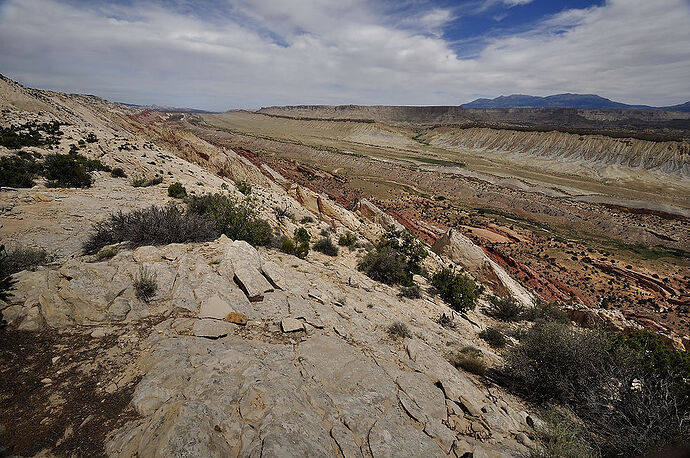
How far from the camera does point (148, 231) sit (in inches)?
308

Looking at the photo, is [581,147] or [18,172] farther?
[581,147]

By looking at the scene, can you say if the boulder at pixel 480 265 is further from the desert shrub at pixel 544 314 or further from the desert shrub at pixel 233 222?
the desert shrub at pixel 233 222

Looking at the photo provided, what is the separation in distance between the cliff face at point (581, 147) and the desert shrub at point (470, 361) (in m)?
98.9

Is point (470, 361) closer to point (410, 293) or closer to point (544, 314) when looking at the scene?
point (410, 293)

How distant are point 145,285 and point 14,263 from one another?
2422 millimetres

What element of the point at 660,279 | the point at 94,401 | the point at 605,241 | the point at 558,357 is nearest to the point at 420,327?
the point at 558,357

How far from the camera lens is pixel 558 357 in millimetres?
6543

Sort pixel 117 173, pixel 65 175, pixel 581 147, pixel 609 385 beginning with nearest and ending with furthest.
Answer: pixel 609 385, pixel 65 175, pixel 117 173, pixel 581 147

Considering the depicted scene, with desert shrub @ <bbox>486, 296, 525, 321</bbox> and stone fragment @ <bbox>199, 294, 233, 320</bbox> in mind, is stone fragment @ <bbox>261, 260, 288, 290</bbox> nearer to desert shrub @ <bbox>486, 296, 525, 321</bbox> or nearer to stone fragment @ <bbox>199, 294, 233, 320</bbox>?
stone fragment @ <bbox>199, 294, 233, 320</bbox>

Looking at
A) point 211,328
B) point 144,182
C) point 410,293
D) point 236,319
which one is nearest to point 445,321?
point 410,293

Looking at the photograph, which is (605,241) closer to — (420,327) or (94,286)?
(420,327)

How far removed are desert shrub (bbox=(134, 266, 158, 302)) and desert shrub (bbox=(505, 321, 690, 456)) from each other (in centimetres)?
772

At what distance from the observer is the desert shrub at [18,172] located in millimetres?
11420

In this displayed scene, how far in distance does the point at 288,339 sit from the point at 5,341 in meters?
4.03
